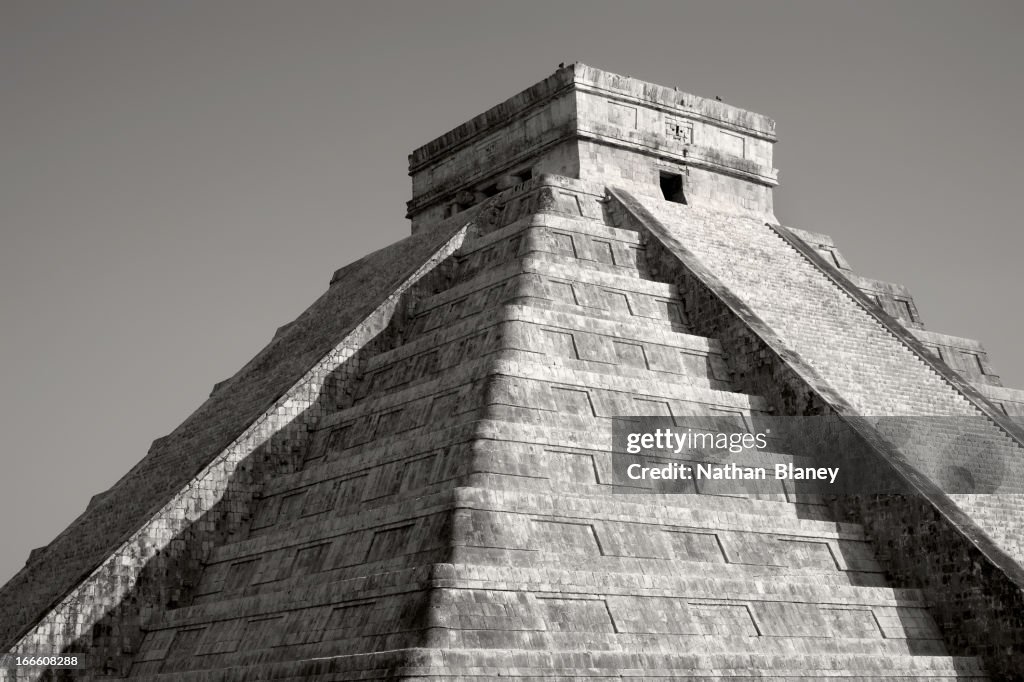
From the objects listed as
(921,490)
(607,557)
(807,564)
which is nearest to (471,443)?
(607,557)

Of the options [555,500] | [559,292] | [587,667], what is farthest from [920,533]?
[559,292]

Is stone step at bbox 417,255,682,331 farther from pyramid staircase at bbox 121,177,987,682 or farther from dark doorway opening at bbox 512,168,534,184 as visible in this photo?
dark doorway opening at bbox 512,168,534,184

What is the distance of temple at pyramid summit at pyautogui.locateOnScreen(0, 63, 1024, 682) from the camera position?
15.3 metres

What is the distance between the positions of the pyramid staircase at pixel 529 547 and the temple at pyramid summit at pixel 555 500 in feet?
0.13

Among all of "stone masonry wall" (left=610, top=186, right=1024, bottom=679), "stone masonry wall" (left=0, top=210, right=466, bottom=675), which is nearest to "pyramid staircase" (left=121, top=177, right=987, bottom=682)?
"stone masonry wall" (left=610, top=186, right=1024, bottom=679)

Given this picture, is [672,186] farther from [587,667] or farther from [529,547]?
[587,667]

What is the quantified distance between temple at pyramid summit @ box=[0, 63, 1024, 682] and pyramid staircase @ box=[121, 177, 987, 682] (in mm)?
39

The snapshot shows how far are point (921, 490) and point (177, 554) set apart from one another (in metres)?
9.72

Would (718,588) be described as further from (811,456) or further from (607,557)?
(811,456)

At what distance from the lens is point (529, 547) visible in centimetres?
1562

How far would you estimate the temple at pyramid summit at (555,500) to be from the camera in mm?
15305

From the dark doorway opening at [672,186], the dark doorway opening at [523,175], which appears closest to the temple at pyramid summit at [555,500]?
the dark doorway opening at [523,175]

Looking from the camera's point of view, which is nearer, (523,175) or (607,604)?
(607,604)

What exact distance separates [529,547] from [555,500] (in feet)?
2.53
